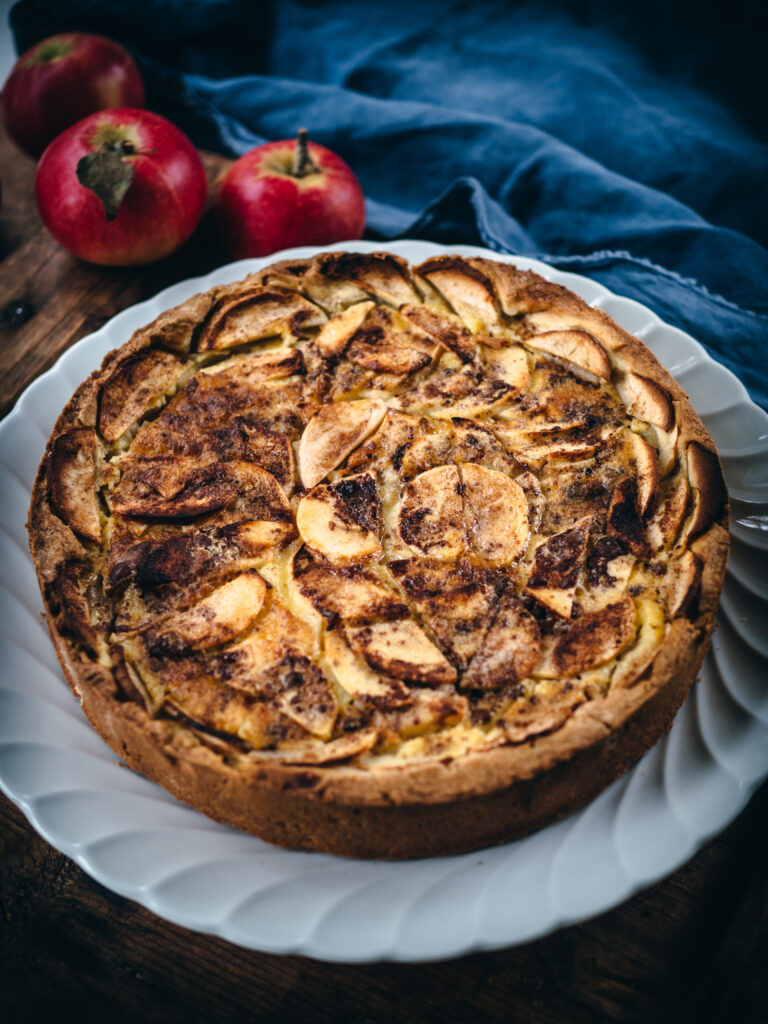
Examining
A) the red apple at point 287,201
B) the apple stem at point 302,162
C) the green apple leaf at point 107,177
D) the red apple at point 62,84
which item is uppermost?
the red apple at point 62,84

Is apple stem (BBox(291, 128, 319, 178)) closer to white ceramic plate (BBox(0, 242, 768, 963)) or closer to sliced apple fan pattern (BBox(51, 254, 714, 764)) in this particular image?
sliced apple fan pattern (BBox(51, 254, 714, 764))

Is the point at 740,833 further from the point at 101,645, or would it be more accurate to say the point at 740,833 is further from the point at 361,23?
the point at 361,23

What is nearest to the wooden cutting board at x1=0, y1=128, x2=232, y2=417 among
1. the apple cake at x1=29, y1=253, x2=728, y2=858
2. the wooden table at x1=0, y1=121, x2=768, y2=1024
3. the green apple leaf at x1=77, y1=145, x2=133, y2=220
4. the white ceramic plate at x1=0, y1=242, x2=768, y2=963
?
the green apple leaf at x1=77, y1=145, x2=133, y2=220

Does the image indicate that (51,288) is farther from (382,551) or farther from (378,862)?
(378,862)

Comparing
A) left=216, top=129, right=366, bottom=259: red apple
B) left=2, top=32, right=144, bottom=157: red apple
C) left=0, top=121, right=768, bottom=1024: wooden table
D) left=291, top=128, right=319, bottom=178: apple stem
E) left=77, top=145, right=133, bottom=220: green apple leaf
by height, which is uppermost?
left=2, top=32, right=144, bottom=157: red apple

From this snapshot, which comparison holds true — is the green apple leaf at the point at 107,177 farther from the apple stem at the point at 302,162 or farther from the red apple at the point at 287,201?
the apple stem at the point at 302,162

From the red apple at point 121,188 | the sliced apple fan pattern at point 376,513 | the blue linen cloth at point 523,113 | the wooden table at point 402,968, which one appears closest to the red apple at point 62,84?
the blue linen cloth at point 523,113
